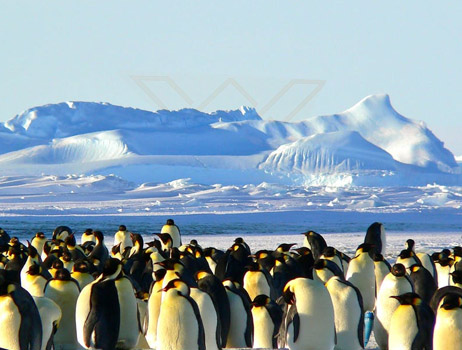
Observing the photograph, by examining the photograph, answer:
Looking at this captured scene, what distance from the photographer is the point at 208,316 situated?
5.78 metres

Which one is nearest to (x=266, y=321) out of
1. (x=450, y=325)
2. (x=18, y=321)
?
(x=450, y=325)

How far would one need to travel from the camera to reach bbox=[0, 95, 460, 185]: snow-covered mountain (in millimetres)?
61500

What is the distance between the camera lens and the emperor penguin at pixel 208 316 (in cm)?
577

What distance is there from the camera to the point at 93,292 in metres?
5.97

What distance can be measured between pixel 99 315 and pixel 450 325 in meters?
2.22

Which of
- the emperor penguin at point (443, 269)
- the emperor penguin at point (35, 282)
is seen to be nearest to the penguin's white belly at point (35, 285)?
the emperor penguin at point (35, 282)

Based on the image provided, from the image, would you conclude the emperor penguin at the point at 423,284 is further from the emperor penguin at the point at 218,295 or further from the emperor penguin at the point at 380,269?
the emperor penguin at the point at 218,295

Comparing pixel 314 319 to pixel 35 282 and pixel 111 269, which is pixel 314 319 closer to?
pixel 111 269

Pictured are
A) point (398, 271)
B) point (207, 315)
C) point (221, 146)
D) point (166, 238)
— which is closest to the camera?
point (207, 315)

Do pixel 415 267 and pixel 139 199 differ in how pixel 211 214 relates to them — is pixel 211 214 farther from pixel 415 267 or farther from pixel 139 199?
pixel 415 267

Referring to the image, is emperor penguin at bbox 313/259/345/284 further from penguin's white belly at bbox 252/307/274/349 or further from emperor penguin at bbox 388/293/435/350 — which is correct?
emperor penguin at bbox 388/293/435/350

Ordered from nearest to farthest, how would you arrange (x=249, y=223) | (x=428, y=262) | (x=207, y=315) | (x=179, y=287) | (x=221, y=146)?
(x=179, y=287) < (x=207, y=315) < (x=428, y=262) < (x=249, y=223) < (x=221, y=146)

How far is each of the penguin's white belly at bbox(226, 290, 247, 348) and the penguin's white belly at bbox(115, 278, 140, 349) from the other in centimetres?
69

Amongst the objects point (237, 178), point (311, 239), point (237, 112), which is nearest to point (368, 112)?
point (237, 112)
